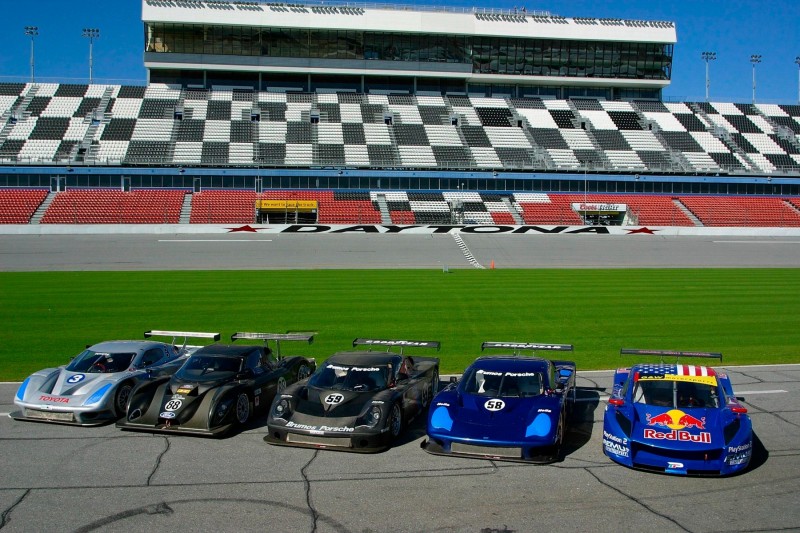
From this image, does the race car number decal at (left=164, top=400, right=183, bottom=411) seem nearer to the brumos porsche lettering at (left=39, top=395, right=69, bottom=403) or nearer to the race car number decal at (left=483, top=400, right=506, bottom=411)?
the brumos porsche lettering at (left=39, top=395, right=69, bottom=403)

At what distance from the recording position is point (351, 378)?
10430 millimetres

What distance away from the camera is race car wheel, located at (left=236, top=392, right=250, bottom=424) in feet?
Result: 34.1

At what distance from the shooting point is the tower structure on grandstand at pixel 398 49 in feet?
214

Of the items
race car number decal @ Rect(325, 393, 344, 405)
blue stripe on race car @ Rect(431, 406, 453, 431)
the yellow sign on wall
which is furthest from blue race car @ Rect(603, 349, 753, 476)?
the yellow sign on wall

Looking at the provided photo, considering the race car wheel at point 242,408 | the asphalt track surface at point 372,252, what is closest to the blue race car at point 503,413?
the race car wheel at point 242,408

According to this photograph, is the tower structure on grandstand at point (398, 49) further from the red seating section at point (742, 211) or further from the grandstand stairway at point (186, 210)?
the grandstand stairway at point (186, 210)

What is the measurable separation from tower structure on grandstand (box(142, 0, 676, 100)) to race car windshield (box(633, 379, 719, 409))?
201 ft

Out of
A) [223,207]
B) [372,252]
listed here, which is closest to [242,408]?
[372,252]

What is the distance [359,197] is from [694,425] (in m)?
48.8

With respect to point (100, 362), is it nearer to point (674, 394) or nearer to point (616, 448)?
point (616, 448)

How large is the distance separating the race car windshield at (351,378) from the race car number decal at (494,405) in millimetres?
1688

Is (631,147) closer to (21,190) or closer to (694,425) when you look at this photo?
(21,190)

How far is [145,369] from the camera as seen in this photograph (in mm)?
11773

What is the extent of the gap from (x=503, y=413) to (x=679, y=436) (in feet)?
7.30
